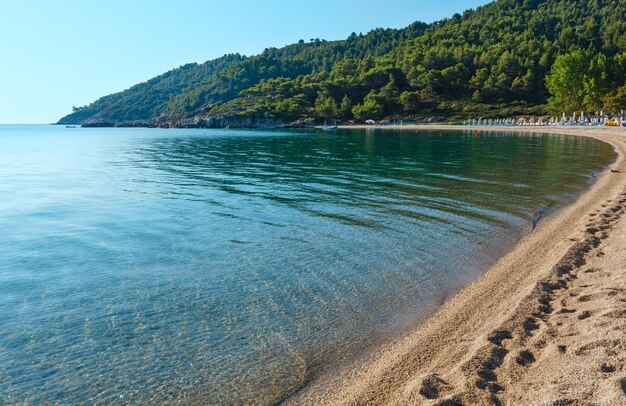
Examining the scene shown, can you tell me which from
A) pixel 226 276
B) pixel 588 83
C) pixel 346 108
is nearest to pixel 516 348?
pixel 226 276

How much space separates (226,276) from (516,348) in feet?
25.5

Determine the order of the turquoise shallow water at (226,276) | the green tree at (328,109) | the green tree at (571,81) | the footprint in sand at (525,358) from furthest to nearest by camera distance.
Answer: the green tree at (328,109) → the green tree at (571,81) → the turquoise shallow water at (226,276) → the footprint in sand at (525,358)

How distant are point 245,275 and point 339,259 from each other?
312 cm

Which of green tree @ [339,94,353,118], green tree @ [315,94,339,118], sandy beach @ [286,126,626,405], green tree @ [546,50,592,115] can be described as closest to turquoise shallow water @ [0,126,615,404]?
sandy beach @ [286,126,626,405]

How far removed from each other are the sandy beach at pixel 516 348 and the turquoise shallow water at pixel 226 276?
2.32 ft

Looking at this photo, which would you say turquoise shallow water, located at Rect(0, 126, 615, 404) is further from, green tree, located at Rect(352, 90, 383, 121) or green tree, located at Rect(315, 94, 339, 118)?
green tree, located at Rect(315, 94, 339, 118)

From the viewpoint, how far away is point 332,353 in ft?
26.6

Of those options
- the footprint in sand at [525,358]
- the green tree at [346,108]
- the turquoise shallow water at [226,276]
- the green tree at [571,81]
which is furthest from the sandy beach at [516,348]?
the green tree at [346,108]

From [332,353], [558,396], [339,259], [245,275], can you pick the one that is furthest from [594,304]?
[245,275]

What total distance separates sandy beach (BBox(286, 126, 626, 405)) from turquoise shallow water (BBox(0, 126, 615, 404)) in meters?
0.71

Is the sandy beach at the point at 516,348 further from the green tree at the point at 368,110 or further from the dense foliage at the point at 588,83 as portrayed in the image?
the green tree at the point at 368,110

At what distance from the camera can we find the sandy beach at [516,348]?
5977mm

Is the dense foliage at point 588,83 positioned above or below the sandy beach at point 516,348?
above

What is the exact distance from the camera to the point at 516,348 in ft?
23.8
